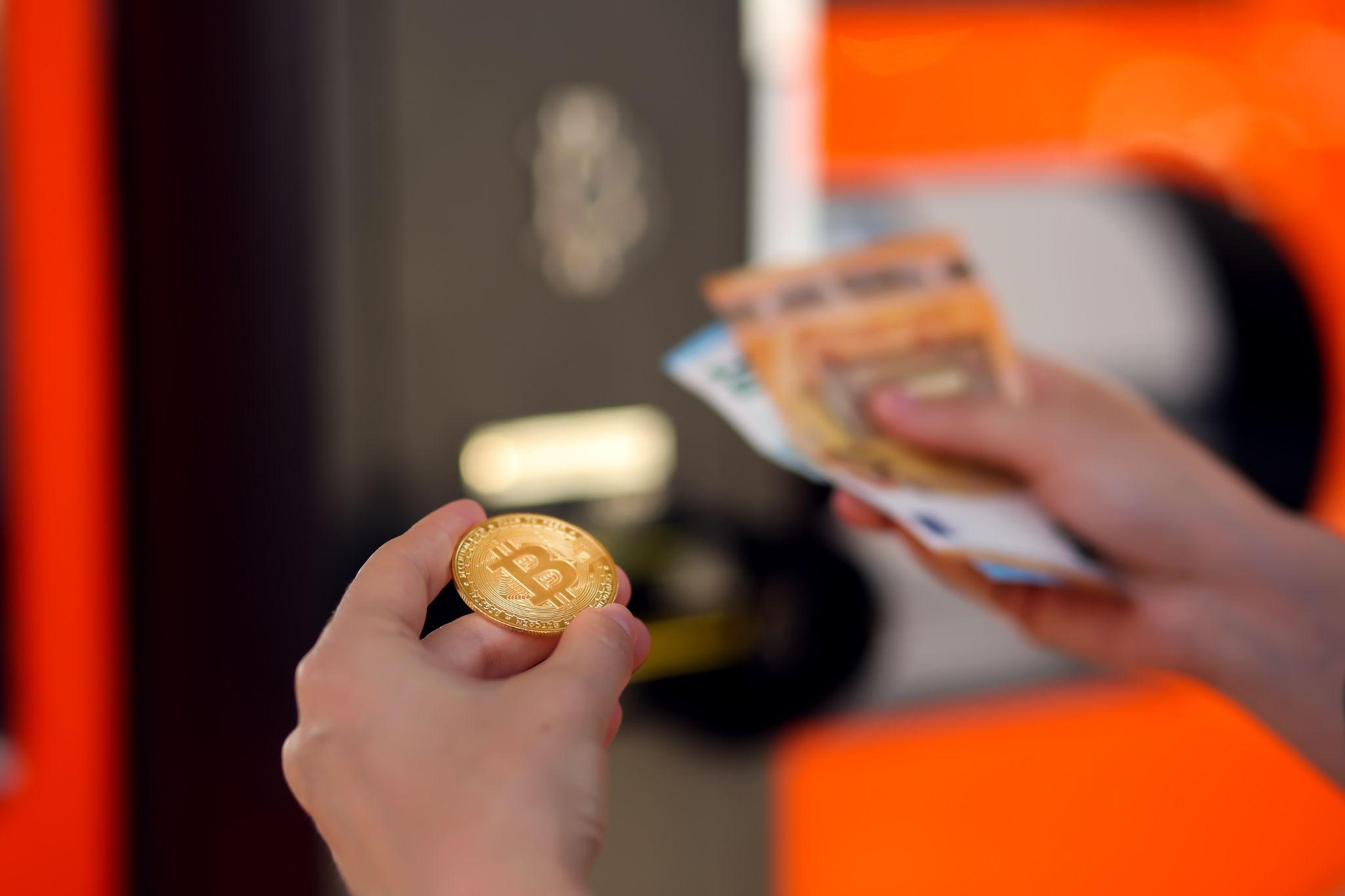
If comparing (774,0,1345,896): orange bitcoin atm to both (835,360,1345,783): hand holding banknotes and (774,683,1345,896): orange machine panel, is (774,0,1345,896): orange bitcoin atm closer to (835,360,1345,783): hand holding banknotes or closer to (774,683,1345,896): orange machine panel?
(774,683,1345,896): orange machine panel

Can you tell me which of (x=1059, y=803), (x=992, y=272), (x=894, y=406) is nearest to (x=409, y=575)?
(x=894, y=406)

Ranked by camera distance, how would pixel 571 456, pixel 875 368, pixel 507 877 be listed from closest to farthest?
1. pixel 507 877
2. pixel 875 368
3. pixel 571 456

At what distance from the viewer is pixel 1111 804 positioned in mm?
1783

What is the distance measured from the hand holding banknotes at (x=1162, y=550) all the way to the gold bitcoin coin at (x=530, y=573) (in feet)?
1.28

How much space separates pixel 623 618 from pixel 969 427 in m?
0.54

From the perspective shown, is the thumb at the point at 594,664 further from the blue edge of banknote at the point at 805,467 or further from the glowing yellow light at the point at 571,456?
the glowing yellow light at the point at 571,456

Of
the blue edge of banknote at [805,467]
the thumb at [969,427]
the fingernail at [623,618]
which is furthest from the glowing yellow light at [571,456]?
the fingernail at [623,618]

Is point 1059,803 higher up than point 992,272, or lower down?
lower down

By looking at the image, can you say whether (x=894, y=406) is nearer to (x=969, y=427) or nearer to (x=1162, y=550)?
(x=969, y=427)

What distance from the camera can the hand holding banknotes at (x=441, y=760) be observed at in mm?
454

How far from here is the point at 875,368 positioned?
1.10m

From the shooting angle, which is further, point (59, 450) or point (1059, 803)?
point (1059, 803)

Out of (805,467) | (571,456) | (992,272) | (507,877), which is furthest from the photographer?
(992,272)

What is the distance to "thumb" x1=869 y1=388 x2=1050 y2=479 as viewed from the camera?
1.03 meters
